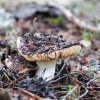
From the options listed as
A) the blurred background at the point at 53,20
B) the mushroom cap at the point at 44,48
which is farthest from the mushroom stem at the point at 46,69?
the blurred background at the point at 53,20

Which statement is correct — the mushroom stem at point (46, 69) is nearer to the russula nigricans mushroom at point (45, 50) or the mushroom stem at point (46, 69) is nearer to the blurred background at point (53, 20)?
the russula nigricans mushroom at point (45, 50)

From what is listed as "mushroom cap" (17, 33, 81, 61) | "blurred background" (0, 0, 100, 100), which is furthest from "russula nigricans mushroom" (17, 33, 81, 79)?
"blurred background" (0, 0, 100, 100)

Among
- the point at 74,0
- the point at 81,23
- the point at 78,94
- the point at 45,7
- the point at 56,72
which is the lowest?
the point at 78,94

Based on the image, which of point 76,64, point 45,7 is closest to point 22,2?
point 45,7

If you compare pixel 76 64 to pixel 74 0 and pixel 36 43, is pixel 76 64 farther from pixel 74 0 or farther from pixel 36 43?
pixel 74 0

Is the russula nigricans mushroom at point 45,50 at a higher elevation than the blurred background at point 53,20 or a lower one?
lower

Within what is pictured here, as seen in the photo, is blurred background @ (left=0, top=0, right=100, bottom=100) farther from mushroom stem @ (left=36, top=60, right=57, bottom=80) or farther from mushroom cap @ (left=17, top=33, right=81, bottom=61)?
mushroom stem @ (left=36, top=60, right=57, bottom=80)

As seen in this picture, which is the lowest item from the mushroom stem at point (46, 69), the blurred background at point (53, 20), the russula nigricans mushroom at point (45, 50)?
the mushroom stem at point (46, 69)

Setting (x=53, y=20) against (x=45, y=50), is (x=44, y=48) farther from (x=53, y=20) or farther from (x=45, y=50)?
(x=53, y=20)
